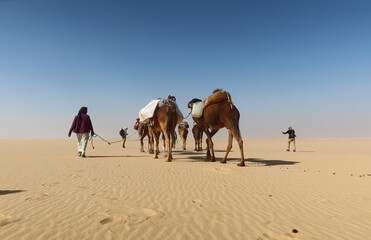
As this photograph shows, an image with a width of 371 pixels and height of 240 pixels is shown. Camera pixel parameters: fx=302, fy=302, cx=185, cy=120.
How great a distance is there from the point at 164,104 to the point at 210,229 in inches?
393

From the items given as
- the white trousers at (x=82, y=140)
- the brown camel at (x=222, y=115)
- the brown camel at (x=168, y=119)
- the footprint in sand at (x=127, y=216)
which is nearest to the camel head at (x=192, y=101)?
the brown camel at (x=168, y=119)

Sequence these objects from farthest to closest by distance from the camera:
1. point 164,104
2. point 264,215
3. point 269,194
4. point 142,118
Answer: point 142,118 < point 164,104 < point 269,194 < point 264,215

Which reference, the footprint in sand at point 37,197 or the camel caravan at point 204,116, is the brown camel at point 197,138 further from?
the footprint in sand at point 37,197

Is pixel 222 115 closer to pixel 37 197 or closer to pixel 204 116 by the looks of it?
pixel 204 116

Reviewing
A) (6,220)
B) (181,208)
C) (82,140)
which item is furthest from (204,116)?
(6,220)

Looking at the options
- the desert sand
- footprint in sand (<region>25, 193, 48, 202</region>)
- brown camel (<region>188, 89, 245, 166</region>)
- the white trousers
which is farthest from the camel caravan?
footprint in sand (<region>25, 193, 48, 202</region>)

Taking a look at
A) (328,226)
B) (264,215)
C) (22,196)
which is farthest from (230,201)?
(22,196)

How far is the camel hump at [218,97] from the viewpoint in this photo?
12.3 m

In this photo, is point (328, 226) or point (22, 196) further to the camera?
point (22, 196)

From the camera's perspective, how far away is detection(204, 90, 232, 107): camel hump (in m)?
12.3

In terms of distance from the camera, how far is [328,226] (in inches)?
172

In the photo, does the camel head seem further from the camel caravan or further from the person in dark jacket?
the person in dark jacket

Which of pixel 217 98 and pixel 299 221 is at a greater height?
pixel 217 98

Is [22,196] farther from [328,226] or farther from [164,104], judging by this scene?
[164,104]
